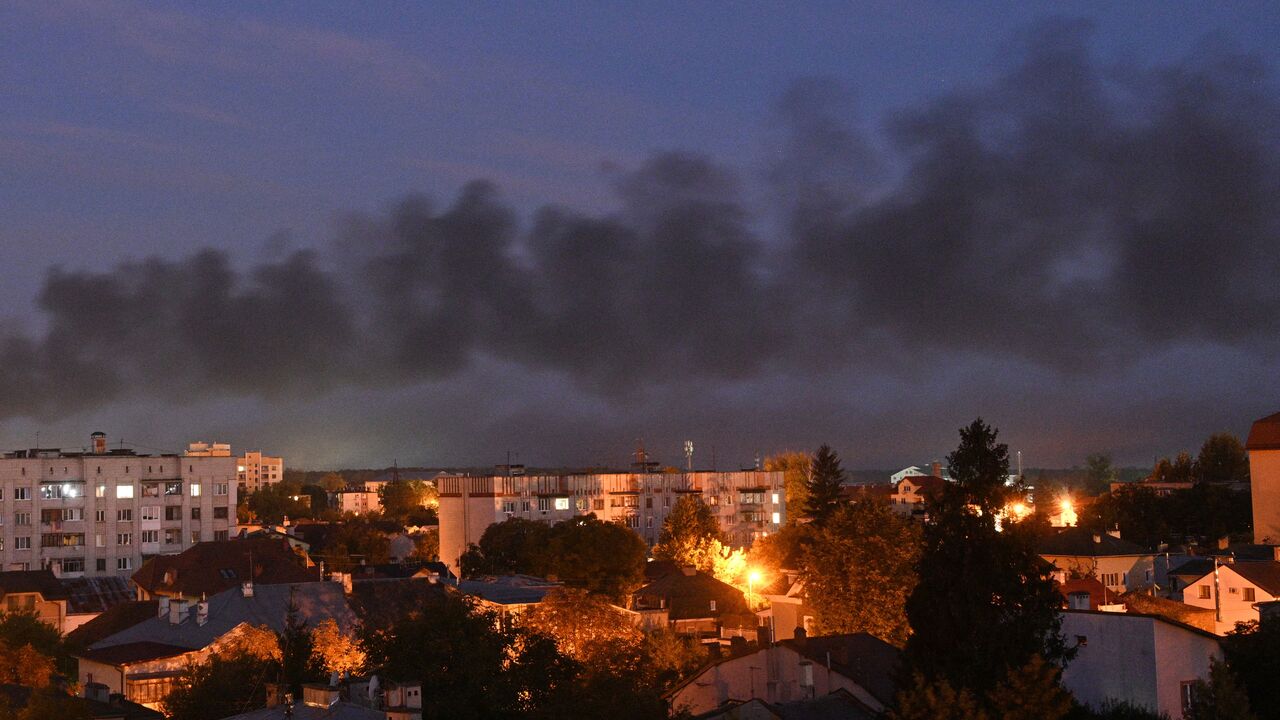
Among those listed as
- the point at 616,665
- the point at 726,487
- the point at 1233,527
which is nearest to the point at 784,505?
the point at 726,487

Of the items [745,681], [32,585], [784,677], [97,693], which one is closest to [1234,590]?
Result: [784,677]

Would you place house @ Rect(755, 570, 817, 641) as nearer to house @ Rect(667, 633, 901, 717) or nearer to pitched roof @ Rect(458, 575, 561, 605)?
pitched roof @ Rect(458, 575, 561, 605)

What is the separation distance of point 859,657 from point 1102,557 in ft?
155

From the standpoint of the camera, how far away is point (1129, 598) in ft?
182

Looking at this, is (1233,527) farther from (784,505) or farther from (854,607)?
(854,607)

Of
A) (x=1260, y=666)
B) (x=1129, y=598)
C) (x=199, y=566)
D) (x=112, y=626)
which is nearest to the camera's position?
(x=1260, y=666)

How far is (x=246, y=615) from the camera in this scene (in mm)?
55531

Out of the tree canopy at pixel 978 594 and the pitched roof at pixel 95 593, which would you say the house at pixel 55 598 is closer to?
the pitched roof at pixel 95 593

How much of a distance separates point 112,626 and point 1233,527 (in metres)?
82.8

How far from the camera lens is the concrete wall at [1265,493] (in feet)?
316

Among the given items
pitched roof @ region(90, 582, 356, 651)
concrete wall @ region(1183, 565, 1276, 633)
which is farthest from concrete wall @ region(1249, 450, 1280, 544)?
pitched roof @ region(90, 582, 356, 651)

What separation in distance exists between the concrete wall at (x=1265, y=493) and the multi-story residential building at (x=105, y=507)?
76.6m

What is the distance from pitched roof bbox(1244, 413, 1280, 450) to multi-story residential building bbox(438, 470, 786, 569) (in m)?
46.7

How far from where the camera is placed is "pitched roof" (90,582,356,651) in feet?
175
